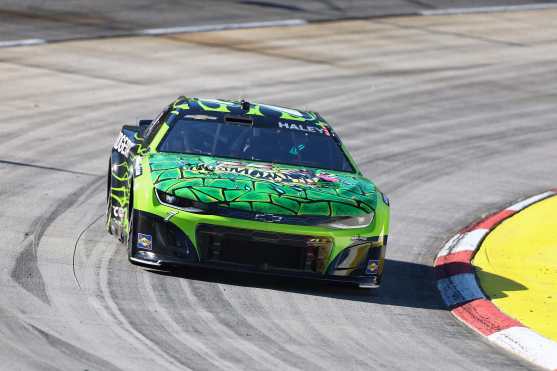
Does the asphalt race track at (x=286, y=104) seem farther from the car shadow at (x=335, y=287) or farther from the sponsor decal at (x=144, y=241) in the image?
the sponsor decal at (x=144, y=241)

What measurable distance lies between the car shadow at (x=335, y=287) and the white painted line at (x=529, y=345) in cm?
87

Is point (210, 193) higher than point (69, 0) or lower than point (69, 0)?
higher

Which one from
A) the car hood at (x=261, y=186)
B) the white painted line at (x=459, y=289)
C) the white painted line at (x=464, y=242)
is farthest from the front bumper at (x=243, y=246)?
the white painted line at (x=464, y=242)

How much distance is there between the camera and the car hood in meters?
9.28

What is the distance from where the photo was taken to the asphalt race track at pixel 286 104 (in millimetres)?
7984

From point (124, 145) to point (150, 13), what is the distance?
16.1 m

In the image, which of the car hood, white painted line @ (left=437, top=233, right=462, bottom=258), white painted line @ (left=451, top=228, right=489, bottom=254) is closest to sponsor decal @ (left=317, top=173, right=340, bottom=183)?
the car hood

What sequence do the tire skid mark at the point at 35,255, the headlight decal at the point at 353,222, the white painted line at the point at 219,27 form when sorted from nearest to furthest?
the tire skid mark at the point at 35,255 → the headlight decal at the point at 353,222 → the white painted line at the point at 219,27

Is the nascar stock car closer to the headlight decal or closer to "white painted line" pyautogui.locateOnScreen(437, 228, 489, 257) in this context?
the headlight decal

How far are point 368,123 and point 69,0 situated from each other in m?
11.2

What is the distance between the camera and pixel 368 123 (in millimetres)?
18734

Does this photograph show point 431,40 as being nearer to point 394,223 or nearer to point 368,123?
point 368,123

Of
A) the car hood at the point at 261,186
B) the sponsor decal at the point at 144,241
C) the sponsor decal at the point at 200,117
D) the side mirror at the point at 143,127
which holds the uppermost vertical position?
the sponsor decal at the point at 200,117

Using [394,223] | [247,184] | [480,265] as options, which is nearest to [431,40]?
[394,223]
